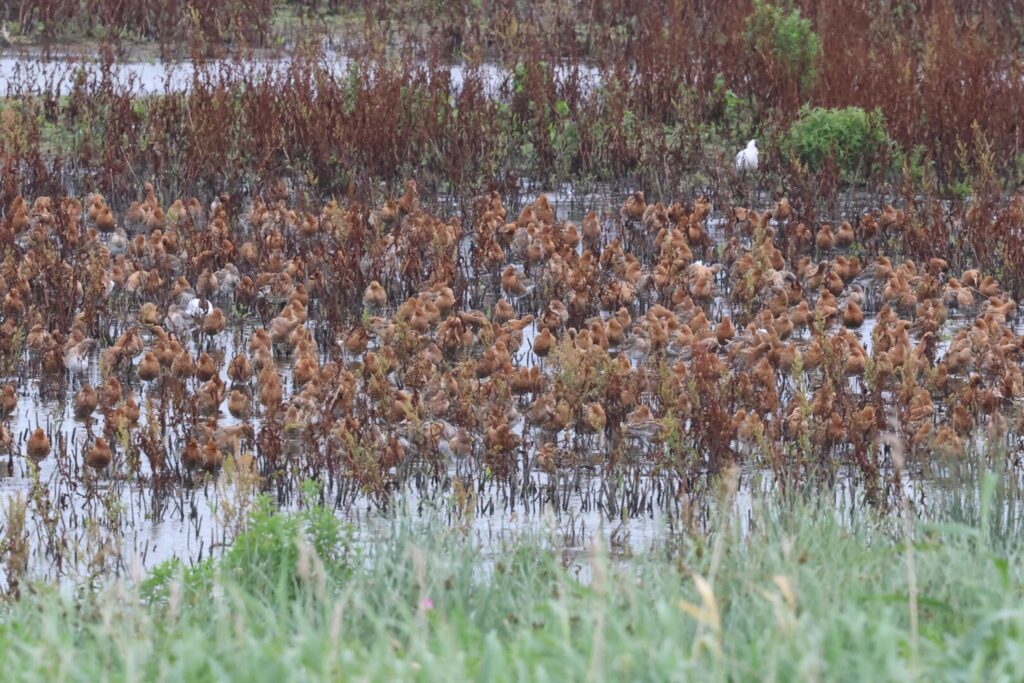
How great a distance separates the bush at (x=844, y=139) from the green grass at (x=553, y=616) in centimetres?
596

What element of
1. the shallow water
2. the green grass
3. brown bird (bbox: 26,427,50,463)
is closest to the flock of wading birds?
brown bird (bbox: 26,427,50,463)

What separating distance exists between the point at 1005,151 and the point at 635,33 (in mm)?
5301

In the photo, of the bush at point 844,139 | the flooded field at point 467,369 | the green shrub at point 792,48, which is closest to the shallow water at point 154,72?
the green shrub at point 792,48

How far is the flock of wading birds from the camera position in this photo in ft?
19.5

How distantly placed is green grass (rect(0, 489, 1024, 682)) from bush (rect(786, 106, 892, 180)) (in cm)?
596

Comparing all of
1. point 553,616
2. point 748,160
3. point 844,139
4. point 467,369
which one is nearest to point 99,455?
point 467,369

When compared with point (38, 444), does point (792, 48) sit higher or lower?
higher

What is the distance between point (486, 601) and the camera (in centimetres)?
411

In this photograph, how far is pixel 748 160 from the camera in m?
10.4

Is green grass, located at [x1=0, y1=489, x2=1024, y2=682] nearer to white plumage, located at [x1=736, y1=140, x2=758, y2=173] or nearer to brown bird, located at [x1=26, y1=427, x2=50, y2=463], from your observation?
brown bird, located at [x1=26, y1=427, x2=50, y2=463]

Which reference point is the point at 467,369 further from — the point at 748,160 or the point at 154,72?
the point at 154,72

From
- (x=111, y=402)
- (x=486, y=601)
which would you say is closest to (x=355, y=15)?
(x=111, y=402)

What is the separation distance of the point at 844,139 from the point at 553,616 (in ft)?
24.5

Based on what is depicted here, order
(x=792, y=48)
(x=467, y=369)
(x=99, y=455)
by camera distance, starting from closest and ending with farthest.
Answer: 1. (x=99, y=455)
2. (x=467, y=369)
3. (x=792, y=48)
